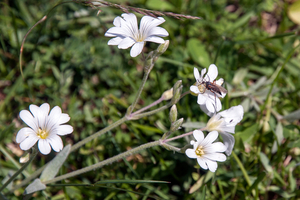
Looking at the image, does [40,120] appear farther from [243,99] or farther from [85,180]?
[243,99]

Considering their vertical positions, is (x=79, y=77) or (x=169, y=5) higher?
(x=169, y=5)

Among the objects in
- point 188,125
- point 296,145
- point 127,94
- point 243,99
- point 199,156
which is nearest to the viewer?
point 199,156

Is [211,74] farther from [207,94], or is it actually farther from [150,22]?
[150,22]

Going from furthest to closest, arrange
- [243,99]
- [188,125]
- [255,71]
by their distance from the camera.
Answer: [255,71]
[243,99]
[188,125]

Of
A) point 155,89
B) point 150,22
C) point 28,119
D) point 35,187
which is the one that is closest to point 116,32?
point 150,22

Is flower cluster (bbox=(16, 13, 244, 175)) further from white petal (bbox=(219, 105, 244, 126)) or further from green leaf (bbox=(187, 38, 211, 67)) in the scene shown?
green leaf (bbox=(187, 38, 211, 67))

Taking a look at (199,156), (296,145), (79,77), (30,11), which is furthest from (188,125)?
(30,11)

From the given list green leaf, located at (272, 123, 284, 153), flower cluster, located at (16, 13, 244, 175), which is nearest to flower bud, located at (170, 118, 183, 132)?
flower cluster, located at (16, 13, 244, 175)
